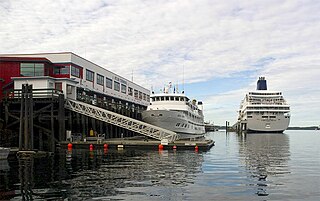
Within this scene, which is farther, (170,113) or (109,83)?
(109,83)

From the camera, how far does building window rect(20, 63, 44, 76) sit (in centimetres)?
5225

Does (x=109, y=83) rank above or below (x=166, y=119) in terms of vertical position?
above

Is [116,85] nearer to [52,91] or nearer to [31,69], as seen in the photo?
[31,69]

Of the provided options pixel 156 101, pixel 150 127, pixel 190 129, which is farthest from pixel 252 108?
pixel 150 127

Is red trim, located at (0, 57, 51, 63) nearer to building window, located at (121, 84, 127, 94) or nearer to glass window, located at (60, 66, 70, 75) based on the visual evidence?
glass window, located at (60, 66, 70, 75)

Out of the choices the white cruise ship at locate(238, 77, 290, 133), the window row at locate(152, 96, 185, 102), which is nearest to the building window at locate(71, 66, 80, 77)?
the window row at locate(152, 96, 185, 102)

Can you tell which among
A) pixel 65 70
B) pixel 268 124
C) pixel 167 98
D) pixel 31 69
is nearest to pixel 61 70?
pixel 65 70

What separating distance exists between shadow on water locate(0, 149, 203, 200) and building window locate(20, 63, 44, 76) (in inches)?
1016

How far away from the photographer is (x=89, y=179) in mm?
20078

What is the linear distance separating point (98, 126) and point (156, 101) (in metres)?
10.4

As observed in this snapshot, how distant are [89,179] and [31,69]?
1434 inches

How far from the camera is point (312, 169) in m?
27.0

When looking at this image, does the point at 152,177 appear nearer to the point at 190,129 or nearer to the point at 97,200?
the point at 97,200

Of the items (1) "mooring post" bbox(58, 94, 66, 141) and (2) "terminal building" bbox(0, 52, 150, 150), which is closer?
(1) "mooring post" bbox(58, 94, 66, 141)
